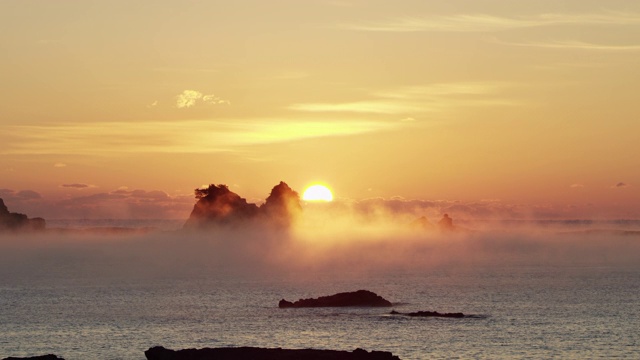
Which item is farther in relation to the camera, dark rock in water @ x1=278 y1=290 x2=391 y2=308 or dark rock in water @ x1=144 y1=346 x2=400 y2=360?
dark rock in water @ x1=278 y1=290 x2=391 y2=308

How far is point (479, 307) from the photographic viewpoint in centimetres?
16738

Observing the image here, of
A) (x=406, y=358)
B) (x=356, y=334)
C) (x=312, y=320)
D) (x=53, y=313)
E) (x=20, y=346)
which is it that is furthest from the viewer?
(x=53, y=313)

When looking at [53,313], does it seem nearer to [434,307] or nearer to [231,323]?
[231,323]

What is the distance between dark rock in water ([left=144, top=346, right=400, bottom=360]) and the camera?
277ft

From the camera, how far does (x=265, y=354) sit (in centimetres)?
8650

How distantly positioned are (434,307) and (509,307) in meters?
11.6

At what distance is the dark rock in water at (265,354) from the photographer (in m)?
84.6

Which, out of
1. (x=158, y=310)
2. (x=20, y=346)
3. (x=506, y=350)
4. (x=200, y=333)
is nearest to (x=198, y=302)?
(x=158, y=310)

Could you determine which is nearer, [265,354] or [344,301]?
[265,354]

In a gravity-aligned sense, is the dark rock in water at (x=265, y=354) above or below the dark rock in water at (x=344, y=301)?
below

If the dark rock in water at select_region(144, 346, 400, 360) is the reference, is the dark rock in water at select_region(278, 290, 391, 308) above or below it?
above

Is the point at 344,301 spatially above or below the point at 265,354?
above

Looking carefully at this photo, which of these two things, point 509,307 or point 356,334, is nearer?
point 356,334

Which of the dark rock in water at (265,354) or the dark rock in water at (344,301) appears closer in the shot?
the dark rock in water at (265,354)
